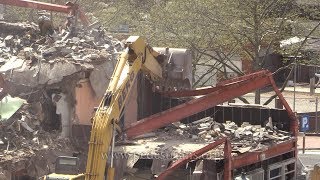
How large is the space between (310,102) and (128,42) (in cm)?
2424

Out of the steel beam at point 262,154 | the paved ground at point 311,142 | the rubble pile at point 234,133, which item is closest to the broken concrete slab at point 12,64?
the rubble pile at point 234,133

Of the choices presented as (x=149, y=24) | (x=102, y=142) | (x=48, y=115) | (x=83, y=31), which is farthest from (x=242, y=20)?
(x=102, y=142)

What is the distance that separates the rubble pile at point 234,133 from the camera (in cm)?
1593

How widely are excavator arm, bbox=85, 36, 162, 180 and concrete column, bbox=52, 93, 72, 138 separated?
2.60m

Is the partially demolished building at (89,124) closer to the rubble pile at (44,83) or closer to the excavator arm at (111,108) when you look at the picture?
the rubble pile at (44,83)

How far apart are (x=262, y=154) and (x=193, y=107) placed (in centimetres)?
203

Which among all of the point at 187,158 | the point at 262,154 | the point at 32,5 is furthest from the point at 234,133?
the point at 32,5

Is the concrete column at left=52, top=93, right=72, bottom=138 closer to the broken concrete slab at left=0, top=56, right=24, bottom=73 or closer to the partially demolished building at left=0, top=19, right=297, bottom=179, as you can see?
the partially demolished building at left=0, top=19, right=297, bottom=179

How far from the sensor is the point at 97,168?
36.2ft

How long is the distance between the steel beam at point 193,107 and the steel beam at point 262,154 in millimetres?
1566

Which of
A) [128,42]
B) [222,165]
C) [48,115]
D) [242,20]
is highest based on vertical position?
[242,20]

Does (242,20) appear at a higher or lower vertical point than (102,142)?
higher

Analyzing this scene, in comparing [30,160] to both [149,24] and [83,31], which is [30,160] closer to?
[83,31]

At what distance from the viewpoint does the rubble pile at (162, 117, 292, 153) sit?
15.9m
